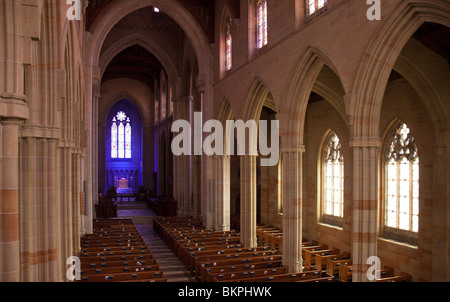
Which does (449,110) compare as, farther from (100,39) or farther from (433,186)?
(100,39)

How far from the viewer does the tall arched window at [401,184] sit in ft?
48.0

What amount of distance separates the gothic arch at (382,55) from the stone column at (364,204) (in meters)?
0.41

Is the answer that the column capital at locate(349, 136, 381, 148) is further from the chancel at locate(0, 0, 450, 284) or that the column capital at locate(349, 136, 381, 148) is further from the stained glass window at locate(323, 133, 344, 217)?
the stained glass window at locate(323, 133, 344, 217)

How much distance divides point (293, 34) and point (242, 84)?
15.8ft

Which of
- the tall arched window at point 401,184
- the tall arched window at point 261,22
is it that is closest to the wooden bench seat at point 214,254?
the tall arched window at point 401,184

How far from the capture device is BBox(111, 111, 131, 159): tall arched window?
42688mm

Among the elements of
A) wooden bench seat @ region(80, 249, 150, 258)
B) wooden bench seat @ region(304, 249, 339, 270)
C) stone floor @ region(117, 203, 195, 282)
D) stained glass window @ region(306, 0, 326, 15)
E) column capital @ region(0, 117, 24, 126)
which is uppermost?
stained glass window @ region(306, 0, 326, 15)

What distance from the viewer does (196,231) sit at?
2006 centimetres

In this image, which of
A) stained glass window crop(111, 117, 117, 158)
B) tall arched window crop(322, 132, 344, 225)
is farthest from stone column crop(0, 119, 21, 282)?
stained glass window crop(111, 117, 117, 158)

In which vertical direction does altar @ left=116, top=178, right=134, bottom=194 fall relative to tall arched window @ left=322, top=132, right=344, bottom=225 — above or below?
below

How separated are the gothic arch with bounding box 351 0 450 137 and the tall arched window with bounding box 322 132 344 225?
28.5 feet

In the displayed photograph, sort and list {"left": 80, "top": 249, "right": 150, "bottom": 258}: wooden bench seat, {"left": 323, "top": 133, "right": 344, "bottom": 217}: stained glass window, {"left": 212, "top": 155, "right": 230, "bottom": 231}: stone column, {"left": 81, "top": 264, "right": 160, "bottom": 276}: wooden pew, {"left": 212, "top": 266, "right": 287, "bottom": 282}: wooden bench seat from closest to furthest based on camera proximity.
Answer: {"left": 212, "top": 266, "right": 287, "bottom": 282}: wooden bench seat < {"left": 81, "top": 264, "right": 160, "bottom": 276}: wooden pew < {"left": 80, "top": 249, "right": 150, "bottom": 258}: wooden bench seat < {"left": 323, "top": 133, "right": 344, "bottom": 217}: stained glass window < {"left": 212, "top": 155, "right": 230, "bottom": 231}: stone column

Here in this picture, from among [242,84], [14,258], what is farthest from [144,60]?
[14,258]

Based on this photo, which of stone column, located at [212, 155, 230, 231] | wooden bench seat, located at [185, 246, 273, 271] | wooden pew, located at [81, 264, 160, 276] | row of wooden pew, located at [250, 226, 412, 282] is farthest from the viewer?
stone column, located at [212, 155, 230, 231]
